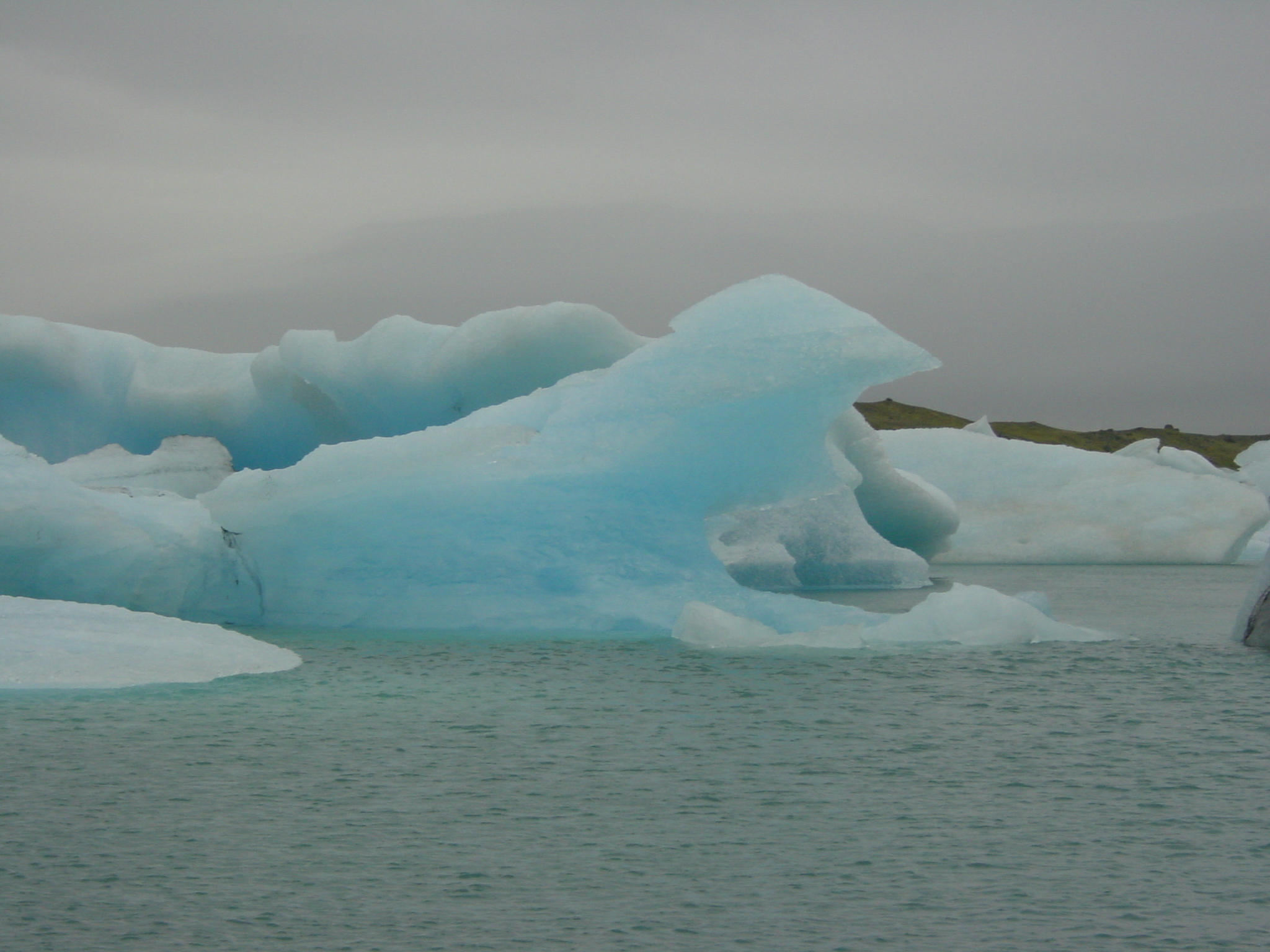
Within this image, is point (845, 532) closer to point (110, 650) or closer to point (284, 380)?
point (284, 380)

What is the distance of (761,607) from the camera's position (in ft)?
43.2

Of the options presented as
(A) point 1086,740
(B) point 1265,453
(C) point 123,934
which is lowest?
(C) point 123,934

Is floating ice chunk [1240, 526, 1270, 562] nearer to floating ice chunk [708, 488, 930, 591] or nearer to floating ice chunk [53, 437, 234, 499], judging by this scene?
floating ice chunk [708, 488, 930, 591]

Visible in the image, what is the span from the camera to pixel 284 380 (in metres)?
21.6

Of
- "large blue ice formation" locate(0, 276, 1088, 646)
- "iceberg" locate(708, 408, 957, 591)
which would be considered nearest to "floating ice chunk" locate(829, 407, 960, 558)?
"iceberg" locate(708, 408, 957, 591)

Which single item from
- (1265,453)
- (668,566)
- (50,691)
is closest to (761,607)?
(668,566)

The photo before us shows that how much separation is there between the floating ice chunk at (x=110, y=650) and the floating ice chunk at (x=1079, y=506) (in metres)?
19.9

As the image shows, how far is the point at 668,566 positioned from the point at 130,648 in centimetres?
539

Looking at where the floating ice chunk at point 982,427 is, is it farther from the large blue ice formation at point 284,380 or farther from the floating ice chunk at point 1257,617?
the floating ice chunk at point 1257,617

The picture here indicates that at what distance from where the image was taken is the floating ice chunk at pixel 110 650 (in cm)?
945

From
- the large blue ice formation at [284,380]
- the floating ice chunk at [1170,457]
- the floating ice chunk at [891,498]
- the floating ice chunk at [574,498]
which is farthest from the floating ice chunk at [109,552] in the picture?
the floating ice chunk at [1170,457]

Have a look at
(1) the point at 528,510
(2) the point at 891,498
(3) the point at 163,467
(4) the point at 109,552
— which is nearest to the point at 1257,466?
(2) the point at 891,498

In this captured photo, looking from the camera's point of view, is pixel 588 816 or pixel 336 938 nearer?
pixel 336 938

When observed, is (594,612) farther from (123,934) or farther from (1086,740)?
(123,934)
